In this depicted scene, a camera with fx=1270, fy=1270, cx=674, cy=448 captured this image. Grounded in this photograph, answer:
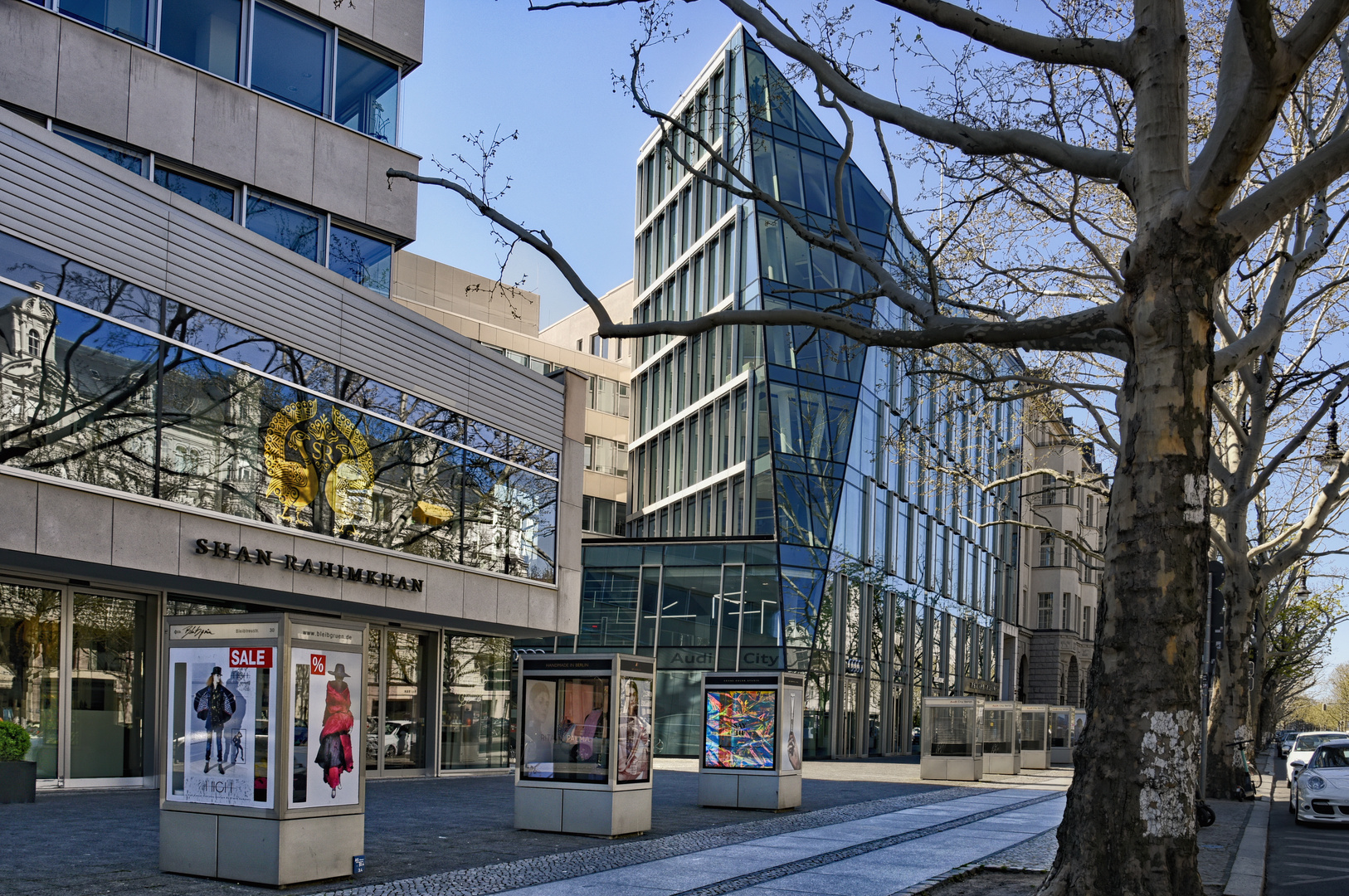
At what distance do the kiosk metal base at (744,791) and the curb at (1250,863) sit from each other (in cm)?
625

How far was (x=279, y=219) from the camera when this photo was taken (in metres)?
22.3

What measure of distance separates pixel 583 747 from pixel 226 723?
17.2 ft

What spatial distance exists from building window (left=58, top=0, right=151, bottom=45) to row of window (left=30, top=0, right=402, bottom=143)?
0.5 inches

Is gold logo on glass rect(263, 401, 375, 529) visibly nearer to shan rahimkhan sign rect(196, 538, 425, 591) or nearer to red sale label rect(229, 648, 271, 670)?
shan rahimkhan sign rect(196, 538, 425, 591)

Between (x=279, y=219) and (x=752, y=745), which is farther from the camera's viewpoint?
(x=279, y=219)

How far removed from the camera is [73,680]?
17.9 m

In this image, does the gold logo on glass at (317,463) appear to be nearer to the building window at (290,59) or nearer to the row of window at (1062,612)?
the building window at (290,59)

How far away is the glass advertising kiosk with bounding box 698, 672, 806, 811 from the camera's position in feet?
61.8

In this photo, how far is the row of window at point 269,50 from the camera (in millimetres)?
20000

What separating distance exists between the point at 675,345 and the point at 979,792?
27.4 m

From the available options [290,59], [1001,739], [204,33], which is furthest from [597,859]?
[1001,739]

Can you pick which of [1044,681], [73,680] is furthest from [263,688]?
[1044,681]

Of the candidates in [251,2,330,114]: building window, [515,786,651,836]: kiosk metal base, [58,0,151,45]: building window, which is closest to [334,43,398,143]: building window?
[251,2,330,114]: building window

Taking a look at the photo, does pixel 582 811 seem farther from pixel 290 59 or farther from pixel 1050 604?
pixel 1050 604
